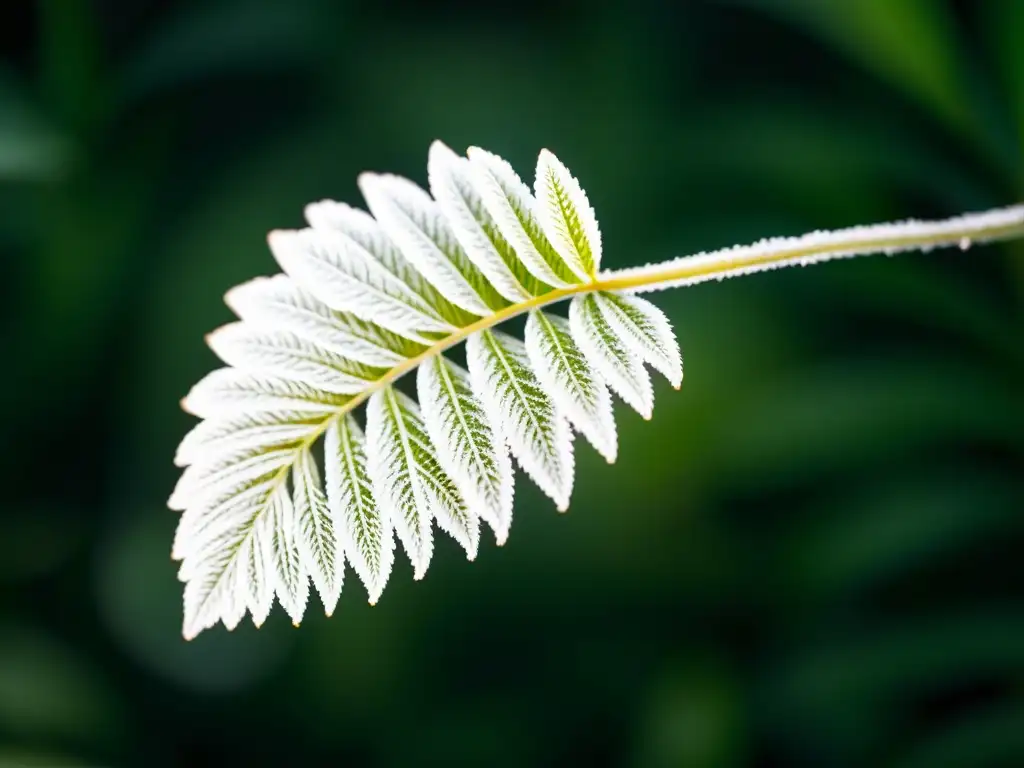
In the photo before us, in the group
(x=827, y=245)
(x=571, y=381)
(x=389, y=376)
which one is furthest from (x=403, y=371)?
(x=827, y=245)

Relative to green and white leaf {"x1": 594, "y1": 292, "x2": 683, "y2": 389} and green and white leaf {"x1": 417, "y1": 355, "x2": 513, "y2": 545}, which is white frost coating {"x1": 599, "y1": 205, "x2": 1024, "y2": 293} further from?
green and white leaf {"x1": 417, "y1": 355, "x2": 513, "y2": 545}

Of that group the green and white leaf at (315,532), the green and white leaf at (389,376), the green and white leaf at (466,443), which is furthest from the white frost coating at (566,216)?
the green and white leaf at (315,532)

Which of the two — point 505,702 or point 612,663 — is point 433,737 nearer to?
point 505,702

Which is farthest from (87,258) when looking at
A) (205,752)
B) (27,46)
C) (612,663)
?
(612,663)

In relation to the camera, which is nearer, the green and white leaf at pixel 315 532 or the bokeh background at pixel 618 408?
the green and white leaf at pixel 315 532

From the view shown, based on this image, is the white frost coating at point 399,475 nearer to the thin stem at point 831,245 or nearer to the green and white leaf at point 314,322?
the green and white leaf at point 314,322

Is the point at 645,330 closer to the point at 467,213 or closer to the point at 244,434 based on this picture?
the point at 467,213

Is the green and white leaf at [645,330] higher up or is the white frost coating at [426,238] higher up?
the white frost coating at [426,238]
